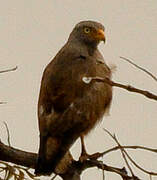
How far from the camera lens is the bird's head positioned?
289 centimetres

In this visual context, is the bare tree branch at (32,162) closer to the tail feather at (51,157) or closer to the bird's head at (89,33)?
the tail feather at (51,157)

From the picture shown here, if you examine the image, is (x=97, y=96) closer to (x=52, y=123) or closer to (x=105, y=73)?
(x=105, y=73)

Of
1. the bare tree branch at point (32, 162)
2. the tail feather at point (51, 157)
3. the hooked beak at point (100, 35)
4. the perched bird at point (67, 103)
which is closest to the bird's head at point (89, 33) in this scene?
the hooked beak at point (100, 35)

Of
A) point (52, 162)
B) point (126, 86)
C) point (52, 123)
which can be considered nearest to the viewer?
point (126, 86)

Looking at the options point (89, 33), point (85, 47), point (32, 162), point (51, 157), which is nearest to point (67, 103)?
point (51, 157)

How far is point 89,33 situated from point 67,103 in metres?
0.87

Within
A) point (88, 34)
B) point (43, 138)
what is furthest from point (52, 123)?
point (88, 34)

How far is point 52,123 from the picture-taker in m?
2.13

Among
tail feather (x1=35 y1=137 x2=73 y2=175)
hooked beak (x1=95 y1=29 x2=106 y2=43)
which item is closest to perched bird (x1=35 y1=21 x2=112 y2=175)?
tail feather (x1=35 y1=137 x2=73 y2=175)

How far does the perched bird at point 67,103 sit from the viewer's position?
2.07m

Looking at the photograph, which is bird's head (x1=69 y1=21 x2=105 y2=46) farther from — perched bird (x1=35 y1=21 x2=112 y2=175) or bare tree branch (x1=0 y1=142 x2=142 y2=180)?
bare tree branch (x1=0 y1=142 x2=142 y2=180)

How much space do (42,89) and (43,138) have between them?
1.22 ft

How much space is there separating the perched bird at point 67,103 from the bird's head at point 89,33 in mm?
198

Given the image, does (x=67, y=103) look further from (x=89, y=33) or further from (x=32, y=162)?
(x=89, y=33)
